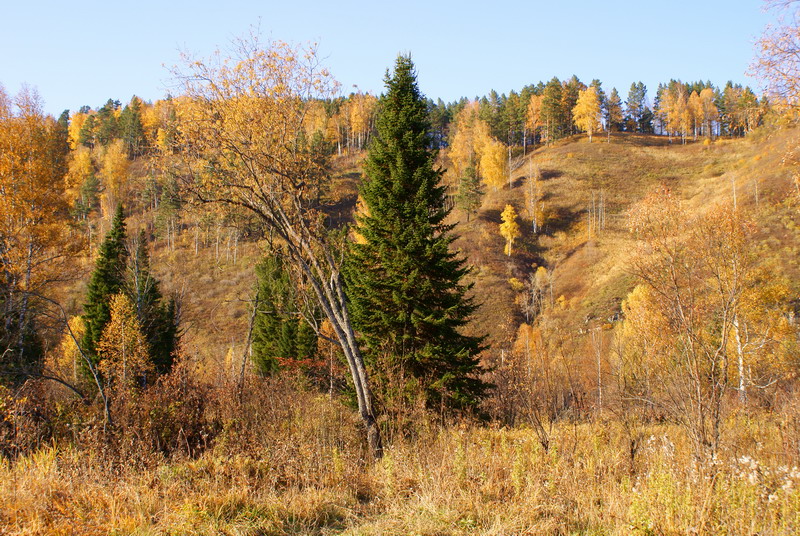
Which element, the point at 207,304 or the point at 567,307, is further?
the point at 207,304

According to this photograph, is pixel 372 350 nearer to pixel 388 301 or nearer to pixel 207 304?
pixel 388 301

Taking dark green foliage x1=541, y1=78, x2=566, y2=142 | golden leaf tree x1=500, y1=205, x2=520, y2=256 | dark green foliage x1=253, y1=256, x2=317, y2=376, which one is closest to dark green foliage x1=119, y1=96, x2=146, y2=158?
dark green foliage x1=253, y1=256, x2=317, y2=376

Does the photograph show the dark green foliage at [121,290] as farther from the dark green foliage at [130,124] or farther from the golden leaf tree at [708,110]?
the golden leaf tree at [708,110]

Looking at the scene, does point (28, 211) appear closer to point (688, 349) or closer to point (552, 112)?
point (688, 349)

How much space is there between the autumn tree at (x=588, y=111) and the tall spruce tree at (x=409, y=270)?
78.8 meters

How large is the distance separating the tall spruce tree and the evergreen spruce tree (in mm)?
19113

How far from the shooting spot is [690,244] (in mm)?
7863

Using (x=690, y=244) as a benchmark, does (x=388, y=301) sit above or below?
below

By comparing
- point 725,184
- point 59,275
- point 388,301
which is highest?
point 725,184

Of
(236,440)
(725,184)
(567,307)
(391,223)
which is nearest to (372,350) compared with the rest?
(391,223)

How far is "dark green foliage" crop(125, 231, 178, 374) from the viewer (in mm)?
24066

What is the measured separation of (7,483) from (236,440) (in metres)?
2.67

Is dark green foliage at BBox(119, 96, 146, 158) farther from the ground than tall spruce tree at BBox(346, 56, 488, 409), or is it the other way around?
dark green foliage at BBox(119, 96, 146, 158)

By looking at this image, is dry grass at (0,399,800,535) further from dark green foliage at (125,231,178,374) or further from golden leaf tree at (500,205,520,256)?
golden leaf tree at (500,205,520,256)
